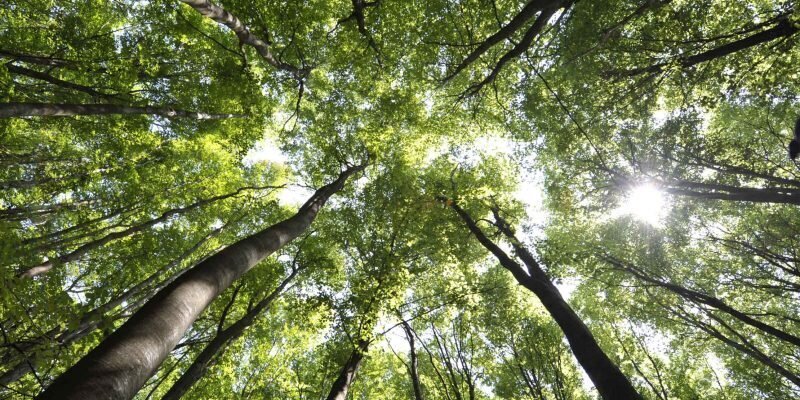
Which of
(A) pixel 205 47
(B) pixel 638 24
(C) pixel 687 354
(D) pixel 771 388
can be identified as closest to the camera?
(B) pixel 638 24

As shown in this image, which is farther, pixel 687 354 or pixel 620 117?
pixel 687 354

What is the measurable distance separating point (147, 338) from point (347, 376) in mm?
5279

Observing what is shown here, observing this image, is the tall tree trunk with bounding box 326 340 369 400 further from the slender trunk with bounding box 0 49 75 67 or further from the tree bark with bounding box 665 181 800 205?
the slender trunk with bounding box 0 49 75 67

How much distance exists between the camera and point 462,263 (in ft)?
35.5

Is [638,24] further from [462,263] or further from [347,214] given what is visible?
[347,214]

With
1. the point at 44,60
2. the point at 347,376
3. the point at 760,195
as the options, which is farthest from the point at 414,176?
the point at 44,60

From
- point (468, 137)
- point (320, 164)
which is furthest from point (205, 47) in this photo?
point (468, 137)

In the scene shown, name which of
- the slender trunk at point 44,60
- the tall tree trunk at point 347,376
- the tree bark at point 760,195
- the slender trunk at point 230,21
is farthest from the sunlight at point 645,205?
the slender trunk at point 44,60

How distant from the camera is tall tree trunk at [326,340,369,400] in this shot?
6.42 m

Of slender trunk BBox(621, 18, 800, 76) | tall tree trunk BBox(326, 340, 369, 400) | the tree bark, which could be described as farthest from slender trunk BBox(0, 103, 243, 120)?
the tree bark

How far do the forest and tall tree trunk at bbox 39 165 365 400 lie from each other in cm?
155

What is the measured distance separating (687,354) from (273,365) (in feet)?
54.0

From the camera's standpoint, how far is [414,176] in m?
12.6

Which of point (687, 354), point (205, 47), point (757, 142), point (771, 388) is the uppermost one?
point (205, 47)
